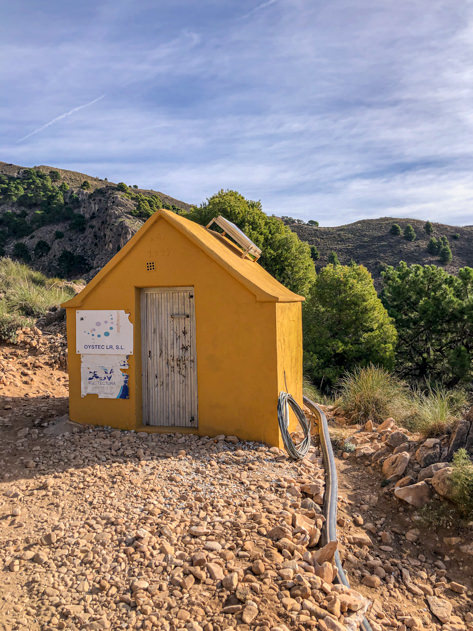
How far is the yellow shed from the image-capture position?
6348mm

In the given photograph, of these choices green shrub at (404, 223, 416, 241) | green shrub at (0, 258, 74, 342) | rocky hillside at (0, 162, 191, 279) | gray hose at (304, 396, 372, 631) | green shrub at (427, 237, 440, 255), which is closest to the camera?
gray hose at (304, 396, 372, 631)

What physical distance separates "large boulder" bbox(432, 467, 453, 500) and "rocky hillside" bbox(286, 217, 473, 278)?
35056 millimetres

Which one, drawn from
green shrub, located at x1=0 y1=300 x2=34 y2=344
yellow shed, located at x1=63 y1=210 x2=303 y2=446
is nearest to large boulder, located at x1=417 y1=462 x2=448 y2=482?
yellow shed, located at x1=63 y1=210 x2=303 y2=446

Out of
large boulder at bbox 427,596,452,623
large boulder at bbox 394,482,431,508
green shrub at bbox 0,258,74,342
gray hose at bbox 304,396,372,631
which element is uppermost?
green shrub at bbox 0,258,74,342

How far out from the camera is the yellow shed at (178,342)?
635cm

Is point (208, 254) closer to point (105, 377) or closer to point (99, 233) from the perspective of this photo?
point (105, 377)

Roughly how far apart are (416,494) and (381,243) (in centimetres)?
4232

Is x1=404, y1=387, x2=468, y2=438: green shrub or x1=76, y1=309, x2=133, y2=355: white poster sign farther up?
x1=76, y1=309, x2=133, y2=355: white poster sign

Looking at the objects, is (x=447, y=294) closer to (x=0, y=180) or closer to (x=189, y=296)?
(x=189, y=296)

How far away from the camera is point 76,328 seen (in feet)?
23.3

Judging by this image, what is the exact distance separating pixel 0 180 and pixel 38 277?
4150cm

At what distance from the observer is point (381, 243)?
44531 millimetres

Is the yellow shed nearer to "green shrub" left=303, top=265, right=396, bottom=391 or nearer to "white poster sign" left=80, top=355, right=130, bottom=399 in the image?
"white poster sign" left=80, top=355, right=130, bottom=399

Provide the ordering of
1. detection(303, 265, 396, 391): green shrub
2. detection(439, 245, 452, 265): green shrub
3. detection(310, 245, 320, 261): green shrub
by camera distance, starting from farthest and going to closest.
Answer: detection(310, 245, 320, 261): green shrub
detection(439, 245, 452, 265): green shrub
detection(303, 265, 396, 391): green shrub
